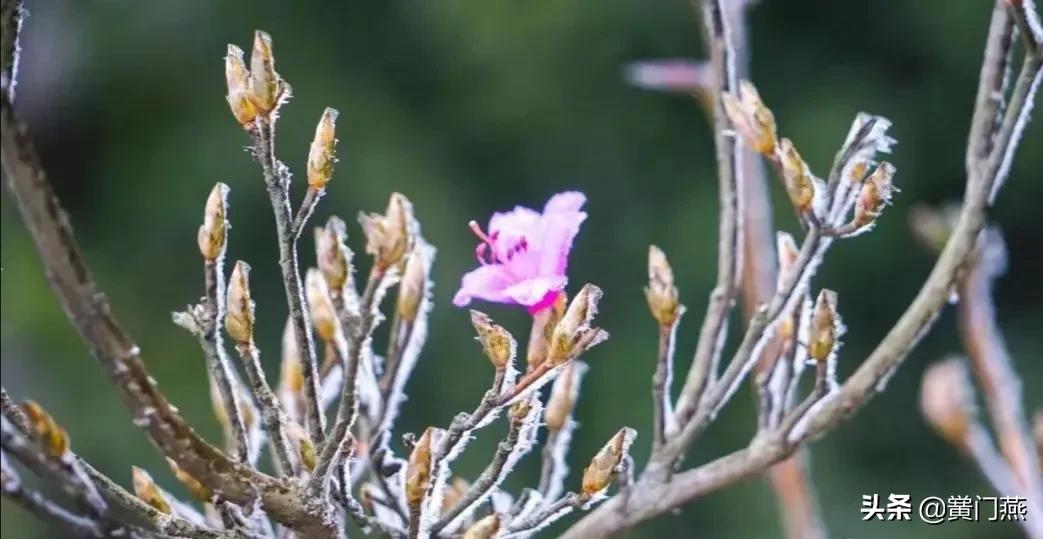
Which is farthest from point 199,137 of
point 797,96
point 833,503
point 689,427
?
point 689,427

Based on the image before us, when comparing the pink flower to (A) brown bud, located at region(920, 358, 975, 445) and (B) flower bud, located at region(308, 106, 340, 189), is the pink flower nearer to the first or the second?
(B) flower bud, located at region(308, 106, 340, 189)

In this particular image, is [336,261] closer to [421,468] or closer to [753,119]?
[421,468]

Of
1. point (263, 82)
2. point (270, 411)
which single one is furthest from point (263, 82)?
point (270, 411)

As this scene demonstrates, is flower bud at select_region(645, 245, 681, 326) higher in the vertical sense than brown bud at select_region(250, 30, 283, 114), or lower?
lower

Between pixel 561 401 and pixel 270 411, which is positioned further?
pixel 561 401

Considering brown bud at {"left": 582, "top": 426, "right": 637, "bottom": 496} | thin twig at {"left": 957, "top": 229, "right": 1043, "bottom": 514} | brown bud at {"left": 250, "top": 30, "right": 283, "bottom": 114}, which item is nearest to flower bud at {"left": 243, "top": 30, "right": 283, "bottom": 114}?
brown bud at {"left": 250, "top": 30, "right": 283, "bottom": 114}
